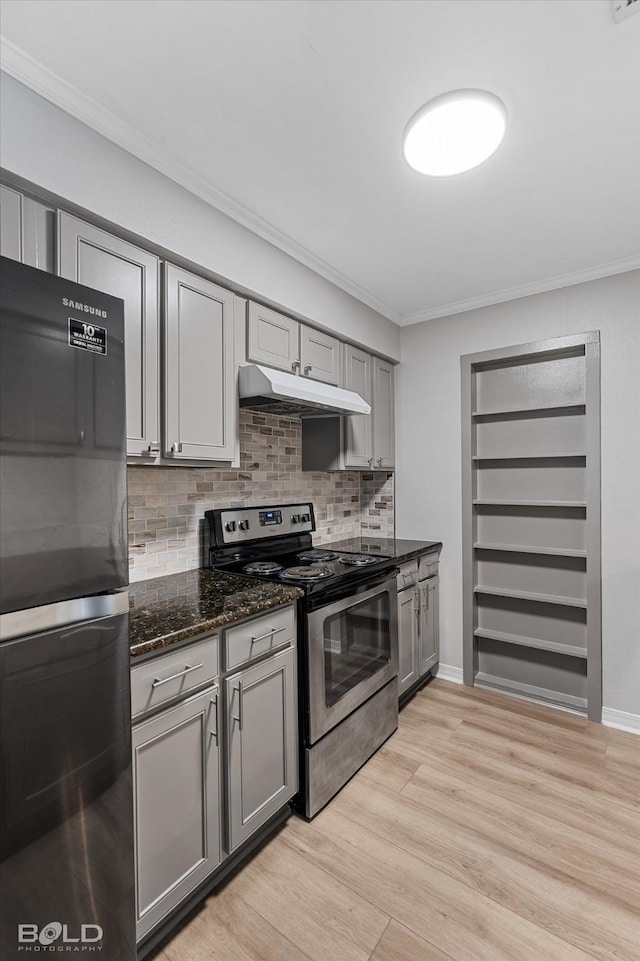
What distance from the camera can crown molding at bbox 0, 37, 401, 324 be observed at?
1.32 m

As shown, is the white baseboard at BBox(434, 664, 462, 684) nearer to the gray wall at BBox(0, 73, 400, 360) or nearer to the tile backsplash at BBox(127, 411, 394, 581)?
the tile backsplash at BBox(127, 411, 394, 581)

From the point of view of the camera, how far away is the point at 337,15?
121cm

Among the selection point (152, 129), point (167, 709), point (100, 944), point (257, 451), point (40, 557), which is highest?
point (152, 129)

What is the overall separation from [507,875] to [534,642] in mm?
1547

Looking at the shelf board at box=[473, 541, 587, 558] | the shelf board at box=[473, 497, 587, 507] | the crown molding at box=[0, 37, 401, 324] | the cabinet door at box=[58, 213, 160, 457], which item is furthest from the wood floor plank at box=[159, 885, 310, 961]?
the crown molding at box=[0, 37, 401, 324]

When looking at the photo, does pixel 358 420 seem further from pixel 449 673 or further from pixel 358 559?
pixel 449 673

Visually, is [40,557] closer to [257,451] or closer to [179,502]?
[179,502]

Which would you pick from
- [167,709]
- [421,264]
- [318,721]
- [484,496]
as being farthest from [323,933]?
[421,264]

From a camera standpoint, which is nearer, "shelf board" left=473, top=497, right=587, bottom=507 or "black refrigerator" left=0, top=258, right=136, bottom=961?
"black refrigerator" left=0, top=258, right=136, bottom=961

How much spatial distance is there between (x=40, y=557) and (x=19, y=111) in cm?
130

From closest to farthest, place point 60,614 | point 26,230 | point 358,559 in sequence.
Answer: point 60,614 → point 26,230 → point 358,559

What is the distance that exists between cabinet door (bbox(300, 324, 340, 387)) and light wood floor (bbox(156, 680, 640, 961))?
2.07 meters

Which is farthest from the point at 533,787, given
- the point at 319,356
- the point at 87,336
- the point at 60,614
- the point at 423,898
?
the point at 87,336

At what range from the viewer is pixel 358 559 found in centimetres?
254
